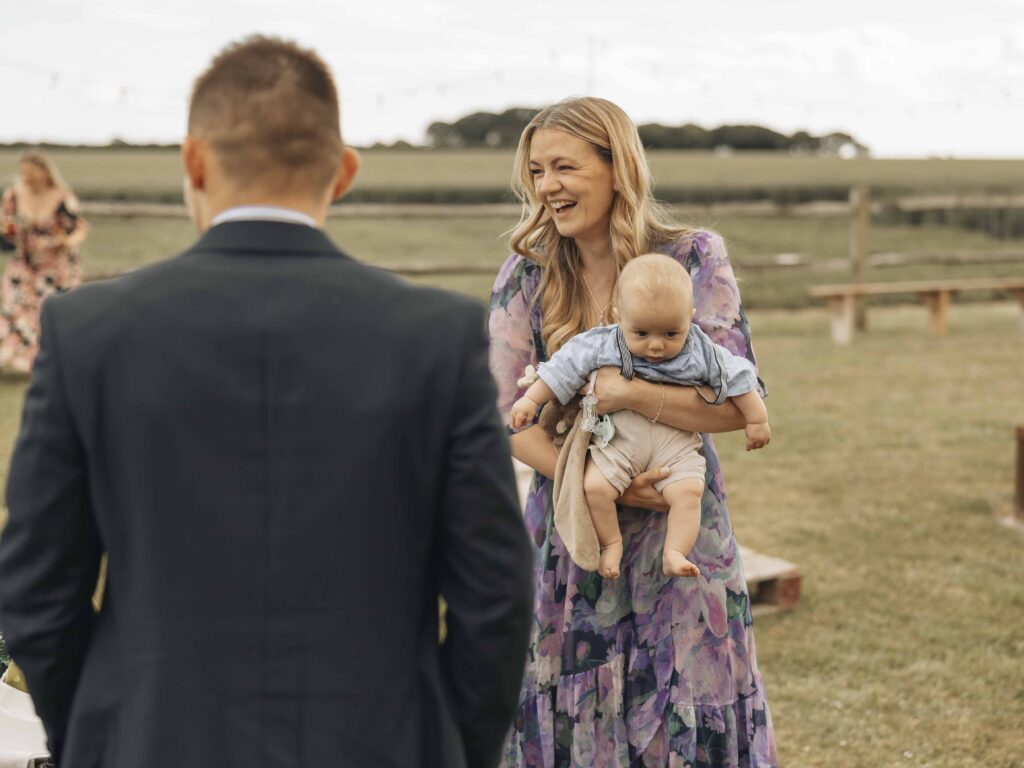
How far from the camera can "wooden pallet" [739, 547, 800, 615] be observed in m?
5.56

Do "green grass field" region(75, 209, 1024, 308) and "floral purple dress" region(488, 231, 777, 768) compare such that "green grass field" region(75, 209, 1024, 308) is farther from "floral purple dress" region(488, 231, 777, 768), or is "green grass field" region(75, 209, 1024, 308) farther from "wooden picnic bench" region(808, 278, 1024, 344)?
"floral purple dress" region(488, 231, 777, 768)

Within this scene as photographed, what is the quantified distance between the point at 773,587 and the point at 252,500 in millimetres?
4448

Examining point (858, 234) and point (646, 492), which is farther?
point (858, 234)

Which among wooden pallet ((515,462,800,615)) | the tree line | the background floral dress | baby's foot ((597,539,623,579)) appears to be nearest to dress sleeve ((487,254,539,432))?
baby's foot ((597,539,623,579))

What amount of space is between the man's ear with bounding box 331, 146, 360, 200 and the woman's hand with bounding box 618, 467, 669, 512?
1.24 m

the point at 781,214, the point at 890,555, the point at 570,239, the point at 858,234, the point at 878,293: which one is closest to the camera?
the point at 570,239

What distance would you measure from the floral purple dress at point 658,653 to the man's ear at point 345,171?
130 cm

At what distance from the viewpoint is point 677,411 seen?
9.04ft

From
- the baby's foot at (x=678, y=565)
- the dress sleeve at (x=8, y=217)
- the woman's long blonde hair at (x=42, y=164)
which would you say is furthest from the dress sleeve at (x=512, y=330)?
the dress sleeve at (x=8, y=217)

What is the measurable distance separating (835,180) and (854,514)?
127 feet

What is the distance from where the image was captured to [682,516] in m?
2.76

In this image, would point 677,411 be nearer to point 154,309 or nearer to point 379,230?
point 154,309

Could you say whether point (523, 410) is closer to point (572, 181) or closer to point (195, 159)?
point (572, 181)

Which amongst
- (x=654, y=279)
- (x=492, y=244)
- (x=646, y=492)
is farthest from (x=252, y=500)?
(x=492, y=244)
